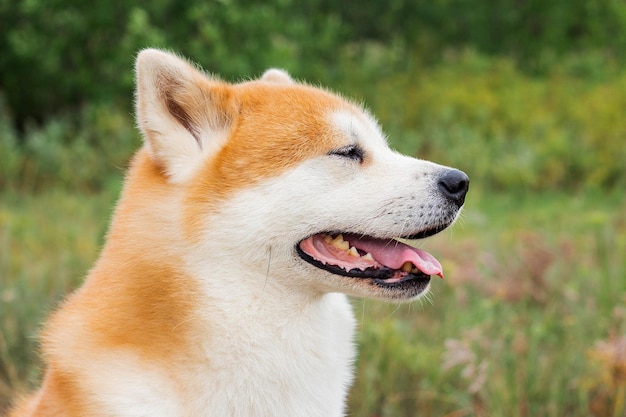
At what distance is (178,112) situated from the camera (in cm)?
281

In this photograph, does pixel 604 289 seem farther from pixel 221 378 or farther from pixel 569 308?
pixel 221 378

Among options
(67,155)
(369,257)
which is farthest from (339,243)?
(67,155)

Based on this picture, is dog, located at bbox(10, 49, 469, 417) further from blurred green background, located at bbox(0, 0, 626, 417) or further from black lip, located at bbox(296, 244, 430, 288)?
blurred green background, located at bbox(0, 0, 626, 417)

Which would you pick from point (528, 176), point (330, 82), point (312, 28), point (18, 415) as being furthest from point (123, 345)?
point (312, 28)

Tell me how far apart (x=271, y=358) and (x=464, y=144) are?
884 centimetres

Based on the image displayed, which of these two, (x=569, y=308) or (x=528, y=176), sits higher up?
(x=528, y=176)

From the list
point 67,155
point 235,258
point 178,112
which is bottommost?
point 235,258

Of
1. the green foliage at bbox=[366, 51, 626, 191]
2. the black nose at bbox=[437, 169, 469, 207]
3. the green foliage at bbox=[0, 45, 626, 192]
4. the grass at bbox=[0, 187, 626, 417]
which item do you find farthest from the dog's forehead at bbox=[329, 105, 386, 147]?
the green foliage at bbox=[366, 51, 626, 191]

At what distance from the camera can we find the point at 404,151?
10.9 m

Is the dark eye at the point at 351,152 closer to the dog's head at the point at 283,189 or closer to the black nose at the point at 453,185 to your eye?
the dog's head at the point at 283,189

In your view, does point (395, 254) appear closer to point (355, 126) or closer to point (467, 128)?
point (355, 126)

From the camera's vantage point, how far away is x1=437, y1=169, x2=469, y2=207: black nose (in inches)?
112

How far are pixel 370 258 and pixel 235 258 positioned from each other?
0.46 meters

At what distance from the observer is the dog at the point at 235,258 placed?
2.58 metres
